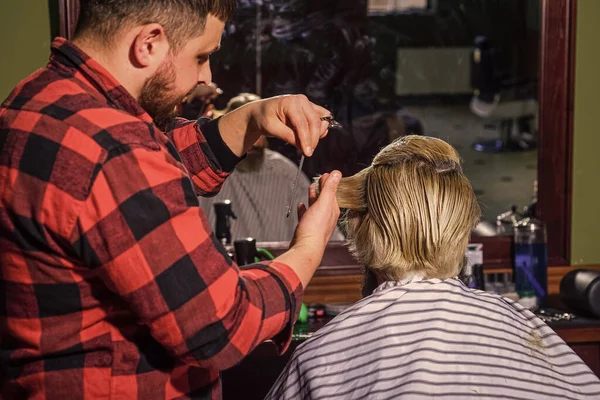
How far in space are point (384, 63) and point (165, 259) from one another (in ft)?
7.23

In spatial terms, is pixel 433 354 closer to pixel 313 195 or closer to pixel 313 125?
pixel 313 195

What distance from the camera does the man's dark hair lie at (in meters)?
1.34

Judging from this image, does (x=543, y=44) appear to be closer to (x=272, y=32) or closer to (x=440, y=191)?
(x=272, y=32)

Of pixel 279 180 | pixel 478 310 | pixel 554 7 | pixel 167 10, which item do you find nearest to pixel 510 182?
pixel 554 7

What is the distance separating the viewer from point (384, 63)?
3.32 meters

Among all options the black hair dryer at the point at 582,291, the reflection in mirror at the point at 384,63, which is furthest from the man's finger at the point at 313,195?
the reflection in mirror at the point at 384,63

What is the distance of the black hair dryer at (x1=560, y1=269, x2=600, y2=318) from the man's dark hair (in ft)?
6.30

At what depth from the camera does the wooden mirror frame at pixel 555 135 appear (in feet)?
10.2

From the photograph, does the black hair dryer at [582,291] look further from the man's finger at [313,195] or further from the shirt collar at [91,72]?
the shirt collar at [91,72]

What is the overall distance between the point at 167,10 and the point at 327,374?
93 cm

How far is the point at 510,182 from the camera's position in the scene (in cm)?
347

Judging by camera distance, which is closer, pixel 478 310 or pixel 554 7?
pixel 478 310

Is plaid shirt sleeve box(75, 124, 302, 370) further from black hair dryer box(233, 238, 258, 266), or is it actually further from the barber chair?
the barber chair

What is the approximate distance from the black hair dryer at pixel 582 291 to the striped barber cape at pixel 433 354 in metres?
0.92
